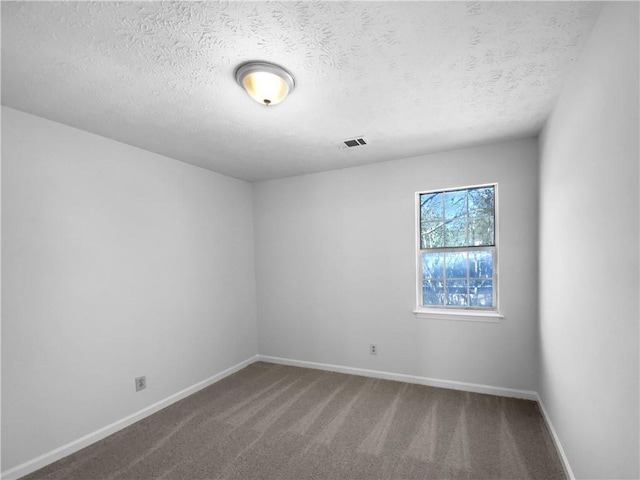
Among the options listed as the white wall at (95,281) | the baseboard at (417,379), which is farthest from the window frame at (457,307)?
the white wall at (95,281)

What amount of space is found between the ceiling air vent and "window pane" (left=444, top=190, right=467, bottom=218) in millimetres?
1199

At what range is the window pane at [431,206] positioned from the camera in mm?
3531

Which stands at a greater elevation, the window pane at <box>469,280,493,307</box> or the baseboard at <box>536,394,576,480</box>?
the window pane at <box>469,280,493,307</box>

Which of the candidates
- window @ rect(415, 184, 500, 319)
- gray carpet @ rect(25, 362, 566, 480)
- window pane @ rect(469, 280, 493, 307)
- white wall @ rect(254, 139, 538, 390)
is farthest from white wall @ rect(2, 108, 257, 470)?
window pane @ rect(469, 280, 493, 307)

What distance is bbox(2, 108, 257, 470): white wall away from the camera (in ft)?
7.13

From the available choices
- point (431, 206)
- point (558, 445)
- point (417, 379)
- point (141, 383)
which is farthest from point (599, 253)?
point (141, 383)

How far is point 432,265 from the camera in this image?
3545 mm

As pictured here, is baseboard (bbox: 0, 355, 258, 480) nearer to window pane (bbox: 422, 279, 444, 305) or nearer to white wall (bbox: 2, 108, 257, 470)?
white wall (bbox: 2, 108, 257, 470)

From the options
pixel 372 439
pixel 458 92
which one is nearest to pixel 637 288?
pixel 458 92

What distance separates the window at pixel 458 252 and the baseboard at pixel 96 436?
273cm

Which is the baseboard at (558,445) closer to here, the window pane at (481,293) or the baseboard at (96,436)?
the window pane at (481,293)

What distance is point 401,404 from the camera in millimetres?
3033

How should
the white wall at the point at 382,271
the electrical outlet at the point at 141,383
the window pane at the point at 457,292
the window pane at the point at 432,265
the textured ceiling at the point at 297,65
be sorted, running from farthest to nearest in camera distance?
1. the window pane at the point at 432,265
2. the window pane at the point at 457,292
3. the white wall at the point at 382,271
4. the electrical outlet at the point at 141,383
5. the textured ceiling at the point at 297,65

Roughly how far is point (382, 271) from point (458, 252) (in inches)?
34.6
